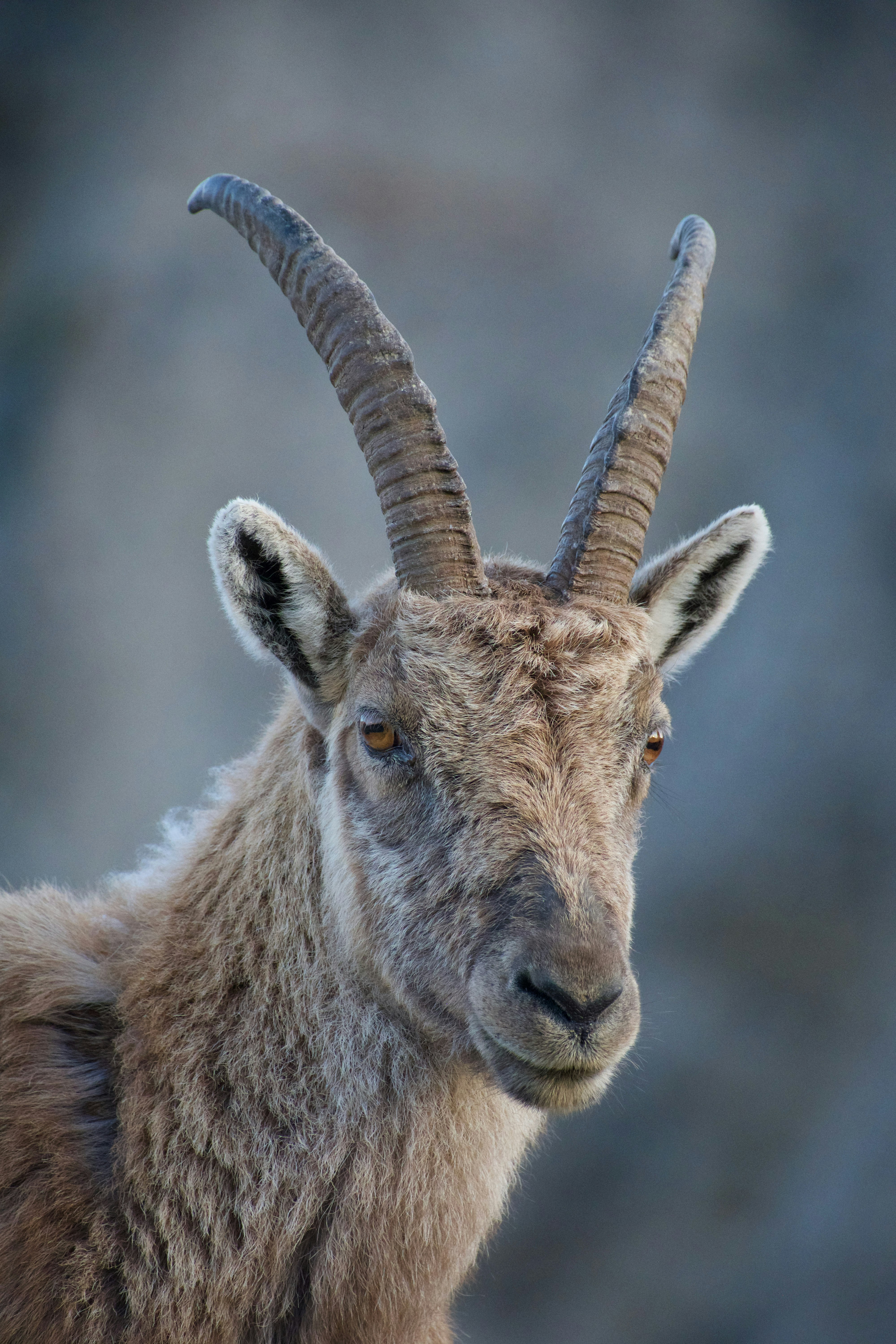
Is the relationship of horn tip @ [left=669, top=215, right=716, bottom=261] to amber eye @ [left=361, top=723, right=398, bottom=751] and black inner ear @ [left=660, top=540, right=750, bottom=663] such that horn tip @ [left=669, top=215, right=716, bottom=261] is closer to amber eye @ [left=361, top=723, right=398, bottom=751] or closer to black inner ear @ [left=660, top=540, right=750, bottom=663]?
black inner ear @ [left=660, top=540, right=750, bottom=663]

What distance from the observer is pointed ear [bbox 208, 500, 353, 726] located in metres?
2.89

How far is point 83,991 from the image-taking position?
3.08 metres

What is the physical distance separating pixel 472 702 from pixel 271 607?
82 cm

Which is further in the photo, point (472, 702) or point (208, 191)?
point (208, 191)

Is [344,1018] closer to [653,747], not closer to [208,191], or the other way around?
[653,747]

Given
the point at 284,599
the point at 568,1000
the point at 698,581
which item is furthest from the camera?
the point at 698,581

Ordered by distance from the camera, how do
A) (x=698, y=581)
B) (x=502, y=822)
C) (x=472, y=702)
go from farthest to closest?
(x=698, y=581) < (x=472, y=702) < (x=502, y=822)

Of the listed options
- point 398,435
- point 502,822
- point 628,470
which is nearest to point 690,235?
point 628,470

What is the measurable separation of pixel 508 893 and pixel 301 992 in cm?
87

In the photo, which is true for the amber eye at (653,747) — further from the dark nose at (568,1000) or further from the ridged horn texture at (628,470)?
the dark nose at (568,1000)

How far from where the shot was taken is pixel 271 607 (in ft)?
10.2

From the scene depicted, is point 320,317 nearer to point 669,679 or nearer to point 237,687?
point 669,679

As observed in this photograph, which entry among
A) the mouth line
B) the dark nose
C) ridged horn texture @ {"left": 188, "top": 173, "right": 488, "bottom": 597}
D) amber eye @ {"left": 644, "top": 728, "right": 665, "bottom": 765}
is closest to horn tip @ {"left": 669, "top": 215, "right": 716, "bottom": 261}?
ridged horn texture @ {"left": 188, "top": 173, "right": 488, "bottom": 597}

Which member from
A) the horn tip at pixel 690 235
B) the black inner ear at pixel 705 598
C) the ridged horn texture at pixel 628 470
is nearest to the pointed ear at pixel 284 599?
the ridged horn texture at pixel 628 470
